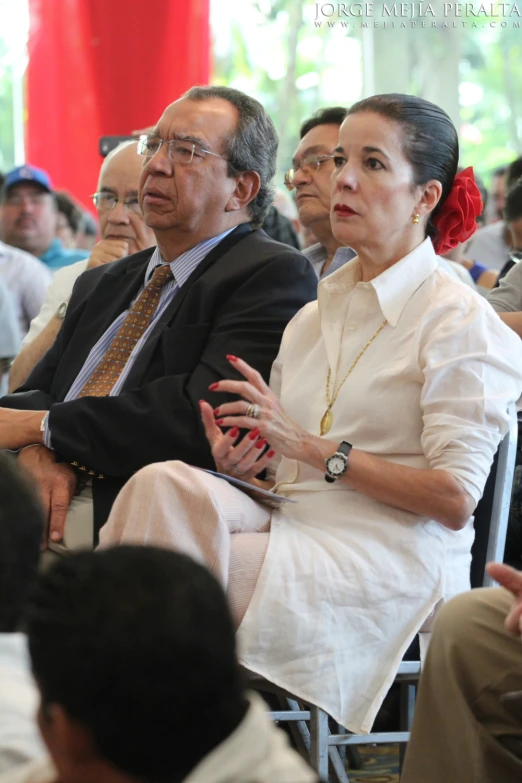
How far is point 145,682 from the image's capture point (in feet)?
2.88

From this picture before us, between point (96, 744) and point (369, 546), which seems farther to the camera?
point (369, 546)

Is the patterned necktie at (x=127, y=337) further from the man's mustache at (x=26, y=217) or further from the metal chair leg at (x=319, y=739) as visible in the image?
the man's mustache at (x=26, y=217)

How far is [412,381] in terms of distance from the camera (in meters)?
2.02

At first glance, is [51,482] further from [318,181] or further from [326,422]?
[318,181]

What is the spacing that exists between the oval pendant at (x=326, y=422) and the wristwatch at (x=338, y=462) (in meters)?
0.16

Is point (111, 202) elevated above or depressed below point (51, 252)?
above

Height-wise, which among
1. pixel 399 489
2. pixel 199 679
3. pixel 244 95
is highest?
pixel 244 95

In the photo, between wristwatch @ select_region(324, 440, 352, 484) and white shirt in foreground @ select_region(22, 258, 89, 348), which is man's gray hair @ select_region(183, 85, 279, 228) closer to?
white shirt in foreground @ select_region(22, 258, 89, 348)

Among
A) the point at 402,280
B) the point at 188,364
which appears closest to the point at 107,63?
the point at 188,364

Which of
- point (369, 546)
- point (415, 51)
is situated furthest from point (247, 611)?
point (415, 51)

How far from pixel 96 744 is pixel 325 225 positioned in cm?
255

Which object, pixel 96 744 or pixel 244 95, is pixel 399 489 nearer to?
pixel 96 744

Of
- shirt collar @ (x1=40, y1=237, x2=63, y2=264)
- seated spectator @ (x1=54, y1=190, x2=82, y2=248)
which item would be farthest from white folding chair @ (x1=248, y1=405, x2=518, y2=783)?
seated spectator @ (x1=54, y1=190, x2=82, y2=248)

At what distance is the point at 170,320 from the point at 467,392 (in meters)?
0.88
